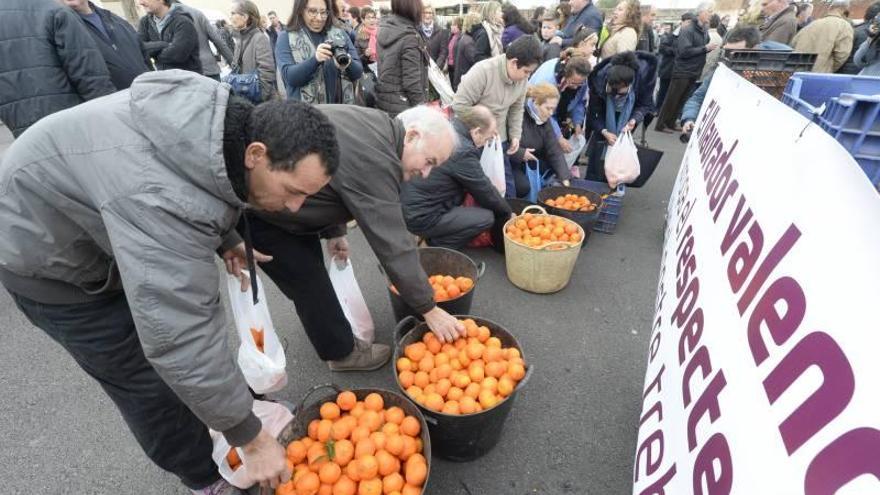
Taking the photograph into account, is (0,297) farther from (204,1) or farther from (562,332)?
(204,1)

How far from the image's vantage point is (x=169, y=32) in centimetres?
410

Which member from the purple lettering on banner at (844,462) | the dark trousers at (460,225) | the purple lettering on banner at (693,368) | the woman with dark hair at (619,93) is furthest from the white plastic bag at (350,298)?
the woman with dark hair at (619,93)

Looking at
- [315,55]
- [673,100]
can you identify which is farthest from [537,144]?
[673,100]


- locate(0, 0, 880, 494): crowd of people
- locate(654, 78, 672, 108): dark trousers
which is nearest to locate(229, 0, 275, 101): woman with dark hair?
locate(0, 0, 880, 494): crowd of people

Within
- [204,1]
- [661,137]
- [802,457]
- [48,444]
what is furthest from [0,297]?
[204,1]

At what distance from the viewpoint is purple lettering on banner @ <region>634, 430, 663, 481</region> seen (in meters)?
1.38

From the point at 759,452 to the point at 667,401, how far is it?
1.97ft

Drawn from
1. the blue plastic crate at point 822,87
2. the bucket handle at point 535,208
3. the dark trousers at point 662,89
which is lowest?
the bucket handle at point 535,208

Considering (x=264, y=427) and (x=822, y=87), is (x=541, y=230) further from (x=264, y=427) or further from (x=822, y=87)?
(x=264, y=427)

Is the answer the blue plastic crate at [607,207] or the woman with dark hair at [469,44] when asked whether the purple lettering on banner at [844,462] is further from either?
the woman with dark hair at [469,44]

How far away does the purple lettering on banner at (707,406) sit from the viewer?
1108 millimetres

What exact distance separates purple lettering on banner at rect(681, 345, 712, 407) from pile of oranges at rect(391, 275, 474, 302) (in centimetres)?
139

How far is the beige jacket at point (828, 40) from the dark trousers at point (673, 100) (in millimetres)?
1695

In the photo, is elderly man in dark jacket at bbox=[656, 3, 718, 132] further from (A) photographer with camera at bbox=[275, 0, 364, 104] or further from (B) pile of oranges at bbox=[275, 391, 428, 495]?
(B) pile of oranges at bbox=[275, 391, 428, 495]
